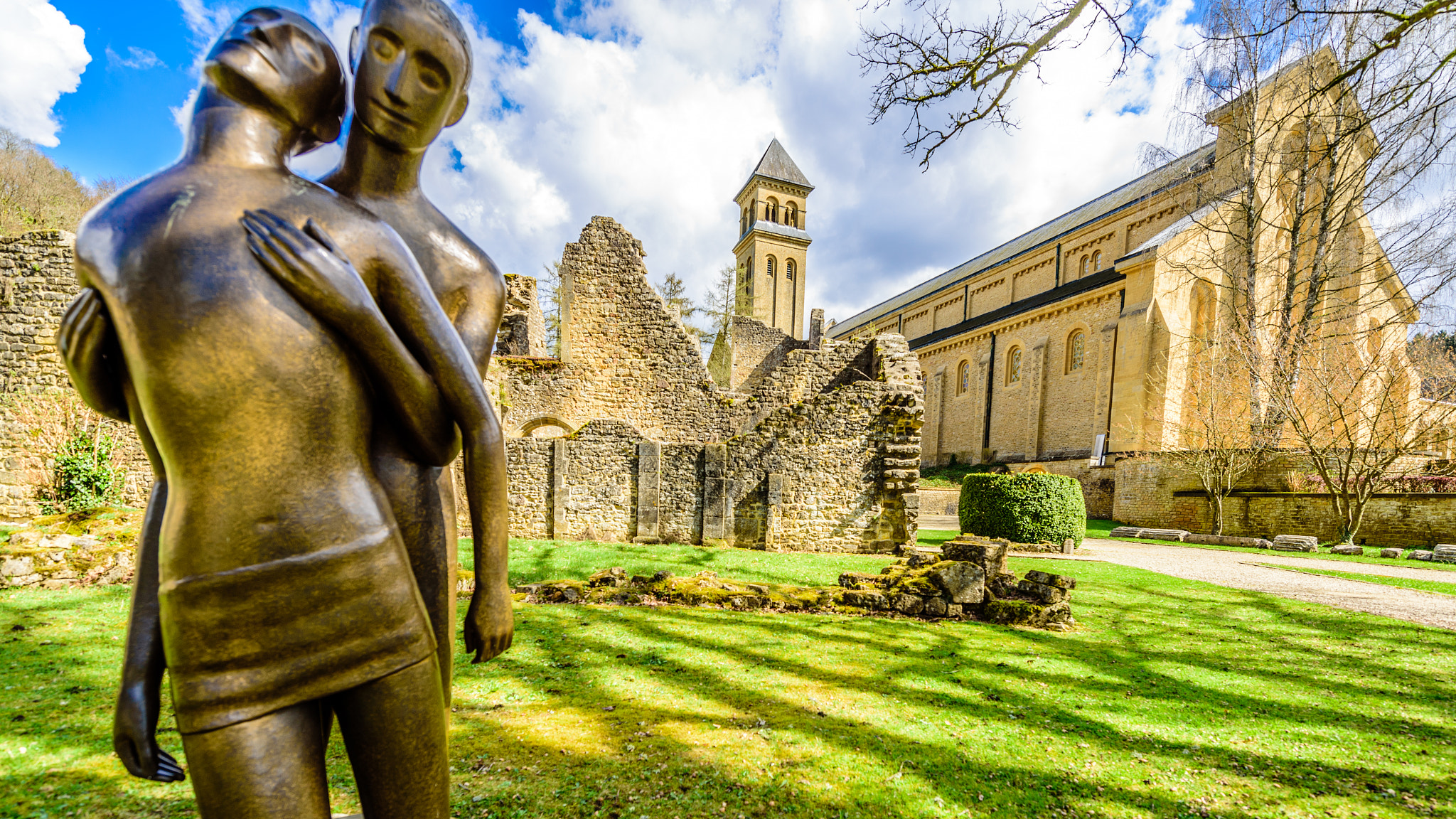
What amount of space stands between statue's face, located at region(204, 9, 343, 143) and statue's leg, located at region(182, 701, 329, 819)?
121 centimetres

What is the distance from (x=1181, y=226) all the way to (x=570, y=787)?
29028 millimetres

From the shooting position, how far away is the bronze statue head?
115 cm

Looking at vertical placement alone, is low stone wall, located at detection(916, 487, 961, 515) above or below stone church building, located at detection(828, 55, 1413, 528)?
below

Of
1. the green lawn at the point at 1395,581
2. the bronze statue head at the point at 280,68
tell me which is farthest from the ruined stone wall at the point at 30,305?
the green lawn at the point at 1395,581

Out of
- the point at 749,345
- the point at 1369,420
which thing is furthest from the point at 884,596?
the point at 749,345

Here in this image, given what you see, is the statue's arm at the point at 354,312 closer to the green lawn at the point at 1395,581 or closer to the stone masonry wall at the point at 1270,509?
the green lawn at the point at 1395,581

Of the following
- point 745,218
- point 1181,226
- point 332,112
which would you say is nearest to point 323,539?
point 332,112

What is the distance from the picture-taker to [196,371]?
1024mm

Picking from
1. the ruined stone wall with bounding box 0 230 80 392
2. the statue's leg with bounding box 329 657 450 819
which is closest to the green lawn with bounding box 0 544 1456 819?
the statue's leg with bounding box 329 657 450 819

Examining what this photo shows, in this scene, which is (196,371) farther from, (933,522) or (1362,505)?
(1362,505)

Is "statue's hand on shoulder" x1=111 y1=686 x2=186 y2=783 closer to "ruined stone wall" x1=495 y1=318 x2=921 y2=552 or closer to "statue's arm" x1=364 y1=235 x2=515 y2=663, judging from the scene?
"statue's arm" x1=364 y1=235 x2=515 y2=663

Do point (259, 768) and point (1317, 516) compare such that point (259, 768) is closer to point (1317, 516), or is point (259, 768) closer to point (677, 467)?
point (677, 467)

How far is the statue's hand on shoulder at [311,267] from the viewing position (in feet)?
3.47

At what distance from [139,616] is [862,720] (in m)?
3.16
